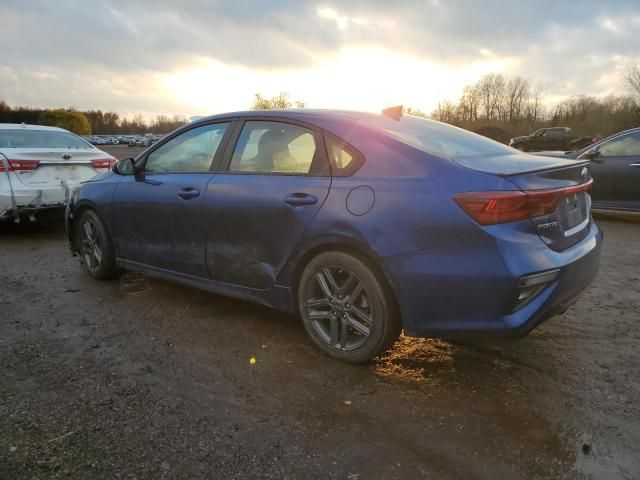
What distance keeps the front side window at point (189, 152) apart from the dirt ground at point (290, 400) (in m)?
1.15

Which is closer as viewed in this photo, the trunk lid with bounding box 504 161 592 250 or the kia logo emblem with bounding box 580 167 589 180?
the trunk lid with bounding box 504 161 592 250

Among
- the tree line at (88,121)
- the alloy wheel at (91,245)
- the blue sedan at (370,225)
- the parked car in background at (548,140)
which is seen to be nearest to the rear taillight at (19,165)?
the alloy wheel at (91,245)

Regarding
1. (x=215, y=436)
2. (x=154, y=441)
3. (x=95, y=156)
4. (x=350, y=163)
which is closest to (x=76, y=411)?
(x=154, y=441)

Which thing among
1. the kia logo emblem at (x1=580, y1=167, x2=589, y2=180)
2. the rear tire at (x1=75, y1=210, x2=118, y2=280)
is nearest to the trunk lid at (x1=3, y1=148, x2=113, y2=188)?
the rear tire at (x1=75, y1=210, x2=118, y2=280)

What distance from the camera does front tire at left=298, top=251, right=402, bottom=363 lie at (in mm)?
2895

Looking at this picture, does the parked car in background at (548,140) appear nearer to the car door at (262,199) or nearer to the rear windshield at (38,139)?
the rear windshield at (38,139)

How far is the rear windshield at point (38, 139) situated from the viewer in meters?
7.04

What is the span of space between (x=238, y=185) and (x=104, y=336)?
1432 mm

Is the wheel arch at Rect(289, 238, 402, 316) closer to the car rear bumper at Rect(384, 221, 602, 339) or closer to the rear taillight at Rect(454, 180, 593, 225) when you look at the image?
the car rear bumper at Rect(384, 221, 602, 339)

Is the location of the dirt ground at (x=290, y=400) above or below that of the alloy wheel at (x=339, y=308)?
below

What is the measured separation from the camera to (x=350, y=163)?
304cm

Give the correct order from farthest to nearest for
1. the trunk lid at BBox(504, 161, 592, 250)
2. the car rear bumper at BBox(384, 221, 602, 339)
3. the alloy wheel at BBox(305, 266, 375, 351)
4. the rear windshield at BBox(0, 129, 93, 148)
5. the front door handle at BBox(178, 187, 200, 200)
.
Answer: the rear windshield at BBox(0, 129, 93, 148), the front door handle at BBox(178, 187, 200, 200), the alloy wheel at BBox(305, 266, 375, 351), the trunk lid at BBox(504, 161, 592, 250), the car rear bumper at BBox(384, 221, 602, 339)

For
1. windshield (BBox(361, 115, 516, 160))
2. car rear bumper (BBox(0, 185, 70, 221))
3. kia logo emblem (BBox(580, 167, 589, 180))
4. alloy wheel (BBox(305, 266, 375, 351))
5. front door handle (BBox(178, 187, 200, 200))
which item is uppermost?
windshield (BBox(361, 115, 516, 160))

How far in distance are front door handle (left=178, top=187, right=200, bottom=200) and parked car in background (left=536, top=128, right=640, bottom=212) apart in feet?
21.7
